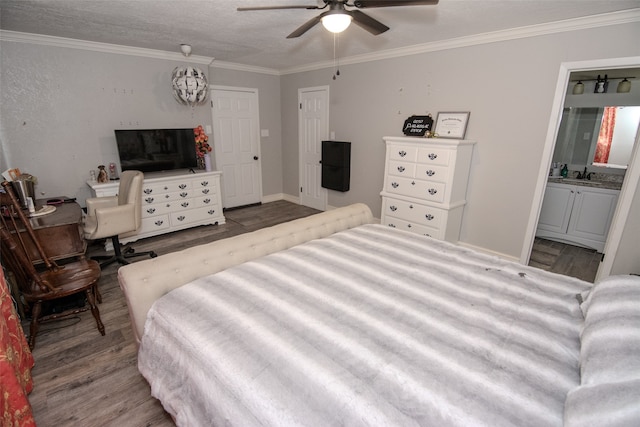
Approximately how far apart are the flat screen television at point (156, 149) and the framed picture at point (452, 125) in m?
3.39

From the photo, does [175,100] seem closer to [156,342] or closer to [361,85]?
[361,85]

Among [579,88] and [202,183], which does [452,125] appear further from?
[202,183]

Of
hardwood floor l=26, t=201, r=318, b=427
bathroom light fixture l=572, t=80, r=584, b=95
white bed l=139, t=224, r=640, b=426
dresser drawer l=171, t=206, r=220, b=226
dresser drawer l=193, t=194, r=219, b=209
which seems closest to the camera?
white bed l=139, t=224, r=640, b=426

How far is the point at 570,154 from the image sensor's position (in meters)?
4.29

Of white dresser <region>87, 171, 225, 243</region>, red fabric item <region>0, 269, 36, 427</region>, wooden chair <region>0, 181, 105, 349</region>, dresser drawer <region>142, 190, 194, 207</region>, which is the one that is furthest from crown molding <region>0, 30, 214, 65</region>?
red fabric item <region>0, 269, 36, 427</region>

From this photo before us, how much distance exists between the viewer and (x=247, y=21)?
2.79m

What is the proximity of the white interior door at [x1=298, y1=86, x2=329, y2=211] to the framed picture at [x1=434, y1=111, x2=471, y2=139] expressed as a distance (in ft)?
6.41

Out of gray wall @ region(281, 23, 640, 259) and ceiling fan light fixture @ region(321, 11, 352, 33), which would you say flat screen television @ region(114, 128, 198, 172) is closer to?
gray wall @ region(281, 23, 640, 259)

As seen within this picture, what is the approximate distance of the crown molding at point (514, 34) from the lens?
8.19 feet

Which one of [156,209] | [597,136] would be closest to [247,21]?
[156,209]

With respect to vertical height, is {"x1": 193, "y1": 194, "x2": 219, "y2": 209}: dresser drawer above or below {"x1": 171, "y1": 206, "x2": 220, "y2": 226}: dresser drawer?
above

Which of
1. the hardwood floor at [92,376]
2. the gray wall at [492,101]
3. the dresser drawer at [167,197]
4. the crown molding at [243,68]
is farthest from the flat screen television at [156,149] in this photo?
the gray wall at [492,101]

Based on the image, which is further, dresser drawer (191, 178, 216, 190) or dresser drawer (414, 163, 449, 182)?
dresser drawer (191, 178, 216, 190)

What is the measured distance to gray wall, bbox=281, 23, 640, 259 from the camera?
2.86 meters
